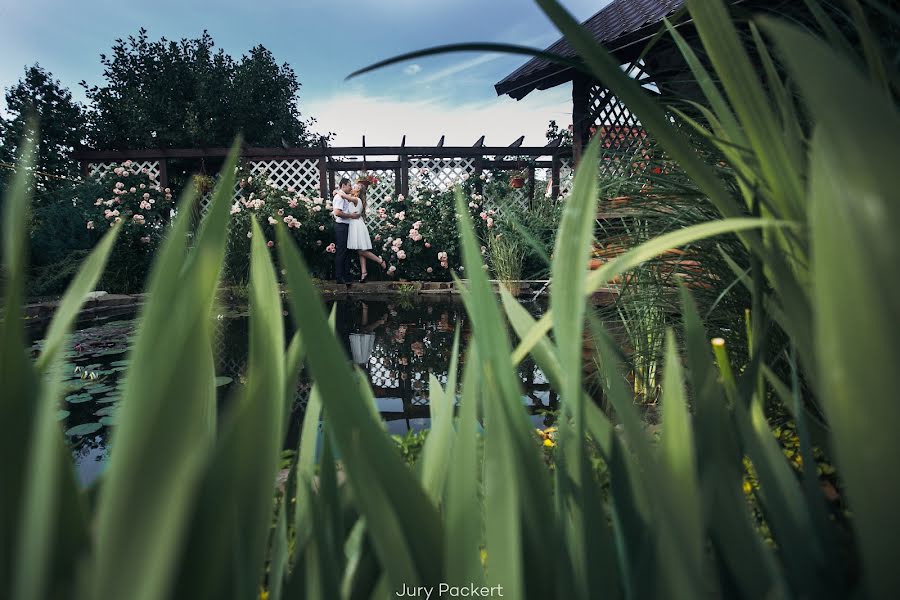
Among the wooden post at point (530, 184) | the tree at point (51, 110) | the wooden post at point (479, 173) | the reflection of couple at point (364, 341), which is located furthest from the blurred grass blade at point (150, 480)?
the tree at point (51, 110)

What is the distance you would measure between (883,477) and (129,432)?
0.22m

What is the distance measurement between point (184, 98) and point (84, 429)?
18.0 meters

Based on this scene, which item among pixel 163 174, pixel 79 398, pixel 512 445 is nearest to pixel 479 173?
pixel 163 174

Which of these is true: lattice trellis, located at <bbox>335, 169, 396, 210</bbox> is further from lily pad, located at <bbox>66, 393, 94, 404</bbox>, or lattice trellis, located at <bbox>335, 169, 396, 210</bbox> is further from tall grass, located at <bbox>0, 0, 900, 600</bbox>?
tall grass, located at <bbox>0, 0, 900, 600</bbox>

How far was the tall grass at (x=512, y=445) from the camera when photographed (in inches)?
6.0

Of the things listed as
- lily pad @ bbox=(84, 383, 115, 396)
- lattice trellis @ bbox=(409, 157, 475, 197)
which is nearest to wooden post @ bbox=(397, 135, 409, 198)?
lattice trellis @ bbox=(409, 157, 475, 197)

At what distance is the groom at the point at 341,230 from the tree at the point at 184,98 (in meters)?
9.61

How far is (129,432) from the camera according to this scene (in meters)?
0.17

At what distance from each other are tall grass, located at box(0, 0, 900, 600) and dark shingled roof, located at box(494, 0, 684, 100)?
15.6ft

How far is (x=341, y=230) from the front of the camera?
8344 millimetres

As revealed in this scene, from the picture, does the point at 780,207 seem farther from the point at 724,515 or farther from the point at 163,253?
the point at 163,253

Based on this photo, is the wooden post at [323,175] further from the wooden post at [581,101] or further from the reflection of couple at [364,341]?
the wooden post at [581,101]


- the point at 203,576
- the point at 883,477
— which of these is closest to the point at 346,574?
the point at 203,576

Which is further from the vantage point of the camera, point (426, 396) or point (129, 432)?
point (426, 396)
